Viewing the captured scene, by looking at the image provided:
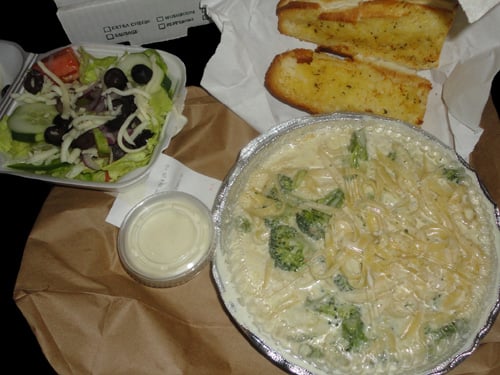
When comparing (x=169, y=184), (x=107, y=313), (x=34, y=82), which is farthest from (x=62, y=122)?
(x=107, y=313)

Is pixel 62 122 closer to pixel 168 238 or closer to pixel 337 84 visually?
pixel 168 238

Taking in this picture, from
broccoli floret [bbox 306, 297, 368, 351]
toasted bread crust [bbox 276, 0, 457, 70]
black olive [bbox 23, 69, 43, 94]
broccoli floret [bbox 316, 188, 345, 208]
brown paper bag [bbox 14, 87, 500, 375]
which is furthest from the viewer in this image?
black olive [bbox 23, 69, 43, 94]

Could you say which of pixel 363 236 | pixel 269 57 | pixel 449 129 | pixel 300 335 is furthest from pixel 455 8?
pixel 300 335

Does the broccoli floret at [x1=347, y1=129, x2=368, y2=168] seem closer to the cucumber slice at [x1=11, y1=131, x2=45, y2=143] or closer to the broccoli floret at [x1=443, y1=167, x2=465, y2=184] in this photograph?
the broccoli floret at [x1=443, y1=167, x2=465, y2=184]

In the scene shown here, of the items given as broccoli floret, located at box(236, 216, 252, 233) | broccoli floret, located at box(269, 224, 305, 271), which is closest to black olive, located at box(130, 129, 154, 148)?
broccoli floret, located at box(236, 216, 252, 233)

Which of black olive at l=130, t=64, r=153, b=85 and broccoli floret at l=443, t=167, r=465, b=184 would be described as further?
black olive at l=130, t=64, r=153, b=85

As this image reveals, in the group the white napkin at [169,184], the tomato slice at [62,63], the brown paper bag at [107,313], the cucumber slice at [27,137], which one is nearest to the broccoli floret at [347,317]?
the brown paper bag at [107,313]

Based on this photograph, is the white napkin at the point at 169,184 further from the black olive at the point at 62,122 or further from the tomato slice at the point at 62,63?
the tomato slice at the point at 62,63
